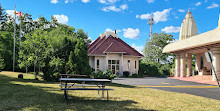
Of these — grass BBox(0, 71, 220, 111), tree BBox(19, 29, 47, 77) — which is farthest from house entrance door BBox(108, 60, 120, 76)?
grass BBox(0, 71, 220, 111)

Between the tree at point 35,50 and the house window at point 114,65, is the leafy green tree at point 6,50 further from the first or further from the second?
the house window at point 114,65

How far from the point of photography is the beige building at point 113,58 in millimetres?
32375

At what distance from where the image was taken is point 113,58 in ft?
107

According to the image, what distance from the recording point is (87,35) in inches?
1890

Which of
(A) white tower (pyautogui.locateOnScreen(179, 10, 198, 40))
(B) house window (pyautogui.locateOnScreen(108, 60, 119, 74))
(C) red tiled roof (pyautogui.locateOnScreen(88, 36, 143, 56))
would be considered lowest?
(B) house window (pyautogui.locateOnScreen(108, 60, 119, 74))

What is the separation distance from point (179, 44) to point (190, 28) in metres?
4.11

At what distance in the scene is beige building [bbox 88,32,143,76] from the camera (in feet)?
106

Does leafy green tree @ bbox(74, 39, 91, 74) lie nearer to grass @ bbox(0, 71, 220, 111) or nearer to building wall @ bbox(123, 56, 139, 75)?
grass @ bbox(0, 71, 220, 111)

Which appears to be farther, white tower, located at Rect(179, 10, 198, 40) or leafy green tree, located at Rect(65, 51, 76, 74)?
white tower, located at Rect(179, 10, 198, 40)

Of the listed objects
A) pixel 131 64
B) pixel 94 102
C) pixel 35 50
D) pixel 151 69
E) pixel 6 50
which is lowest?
pixel 94 102

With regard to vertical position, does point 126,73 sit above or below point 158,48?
below

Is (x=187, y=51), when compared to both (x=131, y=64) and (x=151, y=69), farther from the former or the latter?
(x=151, y=69)

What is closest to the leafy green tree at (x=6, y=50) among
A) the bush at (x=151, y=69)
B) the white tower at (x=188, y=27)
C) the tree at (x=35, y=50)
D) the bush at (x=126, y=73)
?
the tree at (x=35, y=50)

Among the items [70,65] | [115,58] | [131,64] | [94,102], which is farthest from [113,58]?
[94,102]
